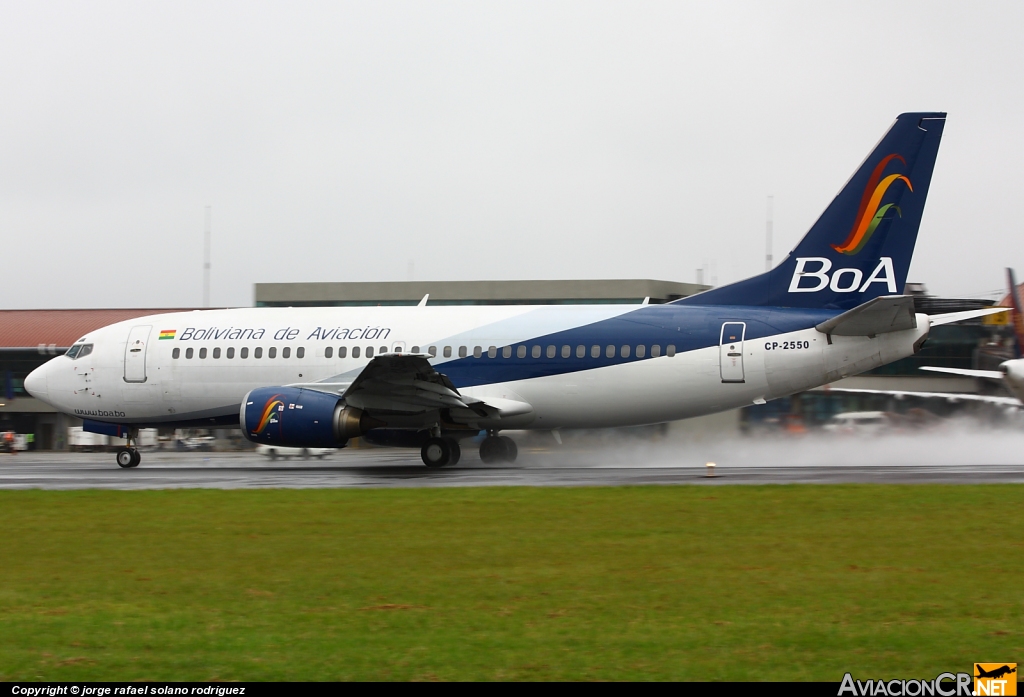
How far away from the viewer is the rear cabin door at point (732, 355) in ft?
78.1

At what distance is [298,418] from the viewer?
24.0 metres

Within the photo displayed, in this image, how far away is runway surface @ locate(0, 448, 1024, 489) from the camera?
1947 centimetres

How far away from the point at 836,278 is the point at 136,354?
1803cm

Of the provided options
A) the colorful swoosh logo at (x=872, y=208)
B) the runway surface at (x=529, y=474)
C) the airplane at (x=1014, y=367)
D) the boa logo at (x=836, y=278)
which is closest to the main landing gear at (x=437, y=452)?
the runway surface at (x=529, y=474)

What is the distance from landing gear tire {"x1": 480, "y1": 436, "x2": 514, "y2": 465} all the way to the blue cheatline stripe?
2055 mm

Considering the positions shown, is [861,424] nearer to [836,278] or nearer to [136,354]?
[836,278]

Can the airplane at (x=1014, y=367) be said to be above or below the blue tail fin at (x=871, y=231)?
below

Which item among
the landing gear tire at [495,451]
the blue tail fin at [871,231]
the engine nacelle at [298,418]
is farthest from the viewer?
the landing gear tire at [495,451]

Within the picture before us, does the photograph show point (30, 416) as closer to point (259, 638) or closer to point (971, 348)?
point (971, 348)

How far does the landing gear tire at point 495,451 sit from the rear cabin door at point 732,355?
19.8 feet

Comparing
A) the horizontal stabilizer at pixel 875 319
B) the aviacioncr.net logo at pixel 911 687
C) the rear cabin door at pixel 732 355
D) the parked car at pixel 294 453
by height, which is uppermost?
the horizontal stabilizer at pixel 875 319

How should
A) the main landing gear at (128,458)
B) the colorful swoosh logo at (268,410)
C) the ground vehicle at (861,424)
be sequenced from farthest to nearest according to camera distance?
the ground vehicle at (861,424) → the main landing gear at (128,458) → the colorful swoosh logo at (268,410)

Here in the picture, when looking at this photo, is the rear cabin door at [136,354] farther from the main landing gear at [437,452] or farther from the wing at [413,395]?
the main landing gear at [437,452]

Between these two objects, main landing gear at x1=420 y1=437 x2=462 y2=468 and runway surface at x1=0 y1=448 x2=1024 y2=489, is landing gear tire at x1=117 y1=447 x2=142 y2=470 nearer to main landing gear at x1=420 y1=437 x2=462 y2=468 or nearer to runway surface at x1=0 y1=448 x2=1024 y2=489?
runway surface at x1=0 y1=448 x2=1024 y2=489
